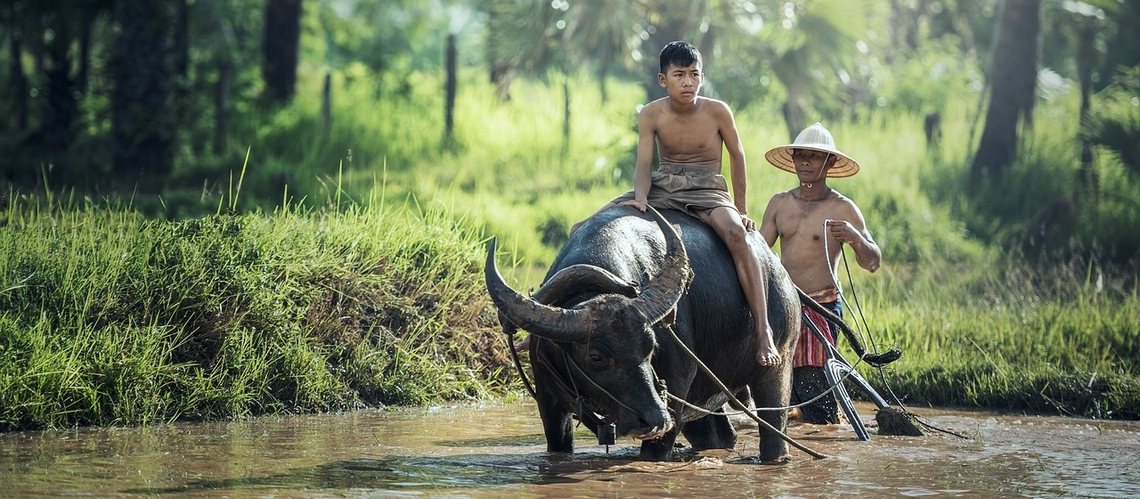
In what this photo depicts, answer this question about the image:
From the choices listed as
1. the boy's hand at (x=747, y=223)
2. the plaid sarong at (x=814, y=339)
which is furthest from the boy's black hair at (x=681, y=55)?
the plaid sarong at (x=814, y=339)

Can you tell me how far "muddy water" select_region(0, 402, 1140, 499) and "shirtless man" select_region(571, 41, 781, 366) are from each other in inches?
31.2

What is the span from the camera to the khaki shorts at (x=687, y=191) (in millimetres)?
6902

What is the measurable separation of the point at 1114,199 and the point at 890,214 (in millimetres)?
2826

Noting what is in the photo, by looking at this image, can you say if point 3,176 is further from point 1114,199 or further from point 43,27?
point 1114,199

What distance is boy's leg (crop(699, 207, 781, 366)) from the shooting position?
6695 mm

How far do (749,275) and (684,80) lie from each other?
104cm

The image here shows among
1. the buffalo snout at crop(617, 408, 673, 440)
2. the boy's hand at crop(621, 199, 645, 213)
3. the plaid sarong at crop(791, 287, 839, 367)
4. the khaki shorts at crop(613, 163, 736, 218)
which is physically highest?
the khaki shorts at crop(613, 163, 736, 218)

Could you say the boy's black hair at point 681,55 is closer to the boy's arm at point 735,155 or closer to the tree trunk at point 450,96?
the boy's arm at point 735,155

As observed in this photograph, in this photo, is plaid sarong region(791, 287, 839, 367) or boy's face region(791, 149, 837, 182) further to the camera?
boy's face region(791, 149, 837, 182)

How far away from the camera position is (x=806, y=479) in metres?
6.43

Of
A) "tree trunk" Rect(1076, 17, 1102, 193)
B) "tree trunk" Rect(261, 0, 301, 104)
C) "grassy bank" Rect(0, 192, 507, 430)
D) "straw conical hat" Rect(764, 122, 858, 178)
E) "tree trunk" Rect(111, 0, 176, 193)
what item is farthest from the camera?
"tree trunk" Rect(261, 0, 301, 104)

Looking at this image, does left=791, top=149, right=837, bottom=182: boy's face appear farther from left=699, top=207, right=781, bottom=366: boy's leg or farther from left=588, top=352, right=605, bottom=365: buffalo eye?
left=588, top=352, right=605, bottom=365: buffalo eye

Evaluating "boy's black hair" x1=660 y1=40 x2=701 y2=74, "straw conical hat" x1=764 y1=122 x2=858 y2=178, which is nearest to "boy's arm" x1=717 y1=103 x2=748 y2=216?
"boy's black hair" x1=660 y1=40 x2=701 y2=74

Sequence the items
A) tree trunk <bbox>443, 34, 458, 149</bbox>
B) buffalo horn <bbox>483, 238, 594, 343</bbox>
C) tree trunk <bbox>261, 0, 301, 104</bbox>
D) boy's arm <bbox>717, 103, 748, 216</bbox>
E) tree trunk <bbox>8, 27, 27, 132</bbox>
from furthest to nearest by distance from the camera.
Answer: tree trunk <bbox>8, 27, 27, 132</bbox> < tree trunk <bbox>261, 0, 301, 104</bbox> < tree trunk <bbox>443, 34, 458, 149</bbox> < boy's arm <bbox>717, 103, 748, 216</bbox> < buffalo horn <bbox>483, 238, 594, 343</bbox>
